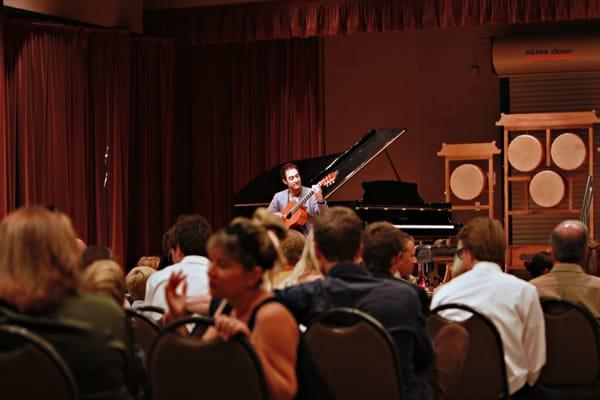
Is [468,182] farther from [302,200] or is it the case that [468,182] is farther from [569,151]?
[302,200]

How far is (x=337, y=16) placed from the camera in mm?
9359

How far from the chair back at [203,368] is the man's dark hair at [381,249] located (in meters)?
1.03

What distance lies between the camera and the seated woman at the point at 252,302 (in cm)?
244

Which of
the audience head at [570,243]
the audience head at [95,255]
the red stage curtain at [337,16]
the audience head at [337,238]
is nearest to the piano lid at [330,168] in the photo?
the red stage curtain at [337,16]

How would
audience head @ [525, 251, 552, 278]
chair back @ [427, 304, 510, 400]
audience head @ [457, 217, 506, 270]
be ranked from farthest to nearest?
audience head @ [525, 251, 552, 278] < audience head @ [457, 217, 506, 270] < chair back @ [427, 304, 510, 400]

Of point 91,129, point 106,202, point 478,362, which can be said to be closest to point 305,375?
point 478,362

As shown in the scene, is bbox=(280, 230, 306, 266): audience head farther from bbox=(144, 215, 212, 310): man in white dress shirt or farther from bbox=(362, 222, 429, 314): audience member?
bbox=(362, 222, 429, 314): audience member

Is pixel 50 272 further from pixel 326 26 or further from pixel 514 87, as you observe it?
pixel 514 87

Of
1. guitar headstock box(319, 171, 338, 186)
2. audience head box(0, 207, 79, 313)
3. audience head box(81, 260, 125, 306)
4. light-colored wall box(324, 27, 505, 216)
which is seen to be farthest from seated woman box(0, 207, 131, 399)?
light-colored wall box(324, 27, 505, 216)

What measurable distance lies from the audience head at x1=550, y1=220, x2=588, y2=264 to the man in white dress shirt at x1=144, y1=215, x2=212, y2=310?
1418mm

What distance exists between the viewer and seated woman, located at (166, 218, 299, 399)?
244 cm

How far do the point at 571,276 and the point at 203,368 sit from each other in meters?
1.89

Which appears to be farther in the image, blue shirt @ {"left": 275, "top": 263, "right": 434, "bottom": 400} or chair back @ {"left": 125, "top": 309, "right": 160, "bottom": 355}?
chair back @ {"left": 125, "top": 309, "right": 160, "bottom": 355}

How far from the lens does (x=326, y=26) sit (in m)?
9.42
